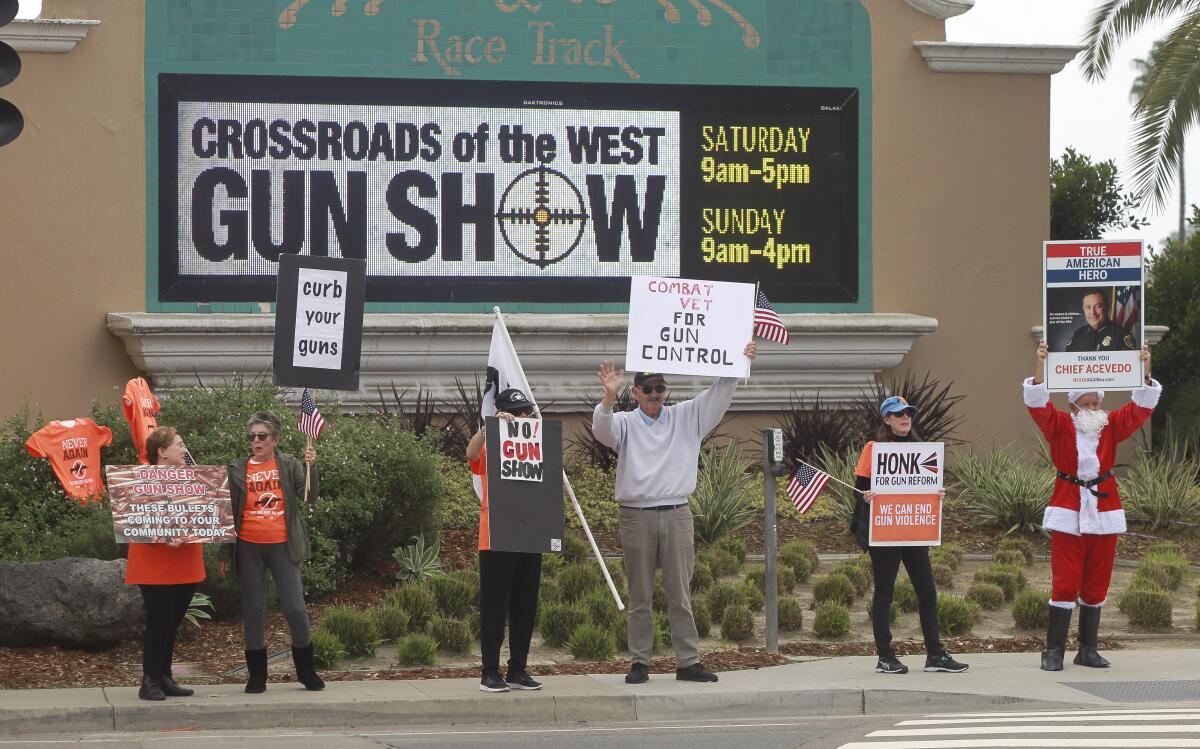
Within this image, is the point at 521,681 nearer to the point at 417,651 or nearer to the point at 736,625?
the point at 417,651

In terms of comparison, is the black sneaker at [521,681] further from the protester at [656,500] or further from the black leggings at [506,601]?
the protester at [656,500]

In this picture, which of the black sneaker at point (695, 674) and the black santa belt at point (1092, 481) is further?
the black santa belt at point (1092, 481)

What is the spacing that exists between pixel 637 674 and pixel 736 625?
6.49ft

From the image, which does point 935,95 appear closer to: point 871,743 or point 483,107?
point 483,107

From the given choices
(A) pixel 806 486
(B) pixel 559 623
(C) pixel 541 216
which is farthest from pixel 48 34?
(A) pixel 806 486

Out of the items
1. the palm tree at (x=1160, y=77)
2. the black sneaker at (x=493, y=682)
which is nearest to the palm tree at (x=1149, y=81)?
the palm tree at (x=1160, y=77)

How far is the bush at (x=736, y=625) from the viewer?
1277cm

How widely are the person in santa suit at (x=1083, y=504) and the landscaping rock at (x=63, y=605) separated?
19.3 feet

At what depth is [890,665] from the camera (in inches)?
444

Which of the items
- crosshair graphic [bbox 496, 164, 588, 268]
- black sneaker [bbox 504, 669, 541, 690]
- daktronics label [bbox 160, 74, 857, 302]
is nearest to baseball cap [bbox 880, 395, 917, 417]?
black sneaker [bbox 504, 669, 541, 690]

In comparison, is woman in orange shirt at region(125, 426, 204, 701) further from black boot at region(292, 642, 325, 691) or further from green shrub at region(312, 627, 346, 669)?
green shrub at region(312, 627, 346, 669)

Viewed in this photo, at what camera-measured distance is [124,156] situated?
18016 mm

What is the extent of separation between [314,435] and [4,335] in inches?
311

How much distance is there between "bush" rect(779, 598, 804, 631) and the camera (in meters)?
13.1
